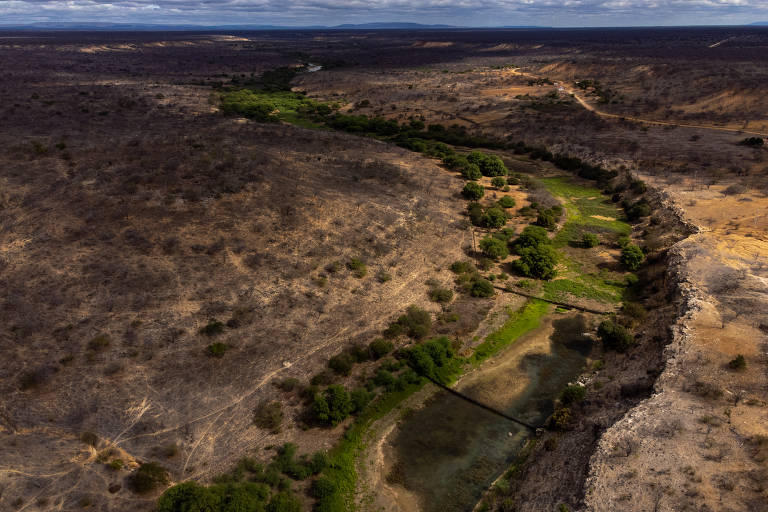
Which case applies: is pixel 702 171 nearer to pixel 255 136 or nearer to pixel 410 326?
pixel 410 326

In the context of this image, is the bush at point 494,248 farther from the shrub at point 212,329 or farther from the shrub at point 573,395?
the shrub at point 212,329

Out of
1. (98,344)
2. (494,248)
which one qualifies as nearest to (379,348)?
(494,248)

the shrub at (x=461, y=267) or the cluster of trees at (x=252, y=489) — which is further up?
the shrub at (x=461, y=267)

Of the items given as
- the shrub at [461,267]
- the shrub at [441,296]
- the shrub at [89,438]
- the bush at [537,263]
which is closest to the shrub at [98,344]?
the shrub at [89,438]

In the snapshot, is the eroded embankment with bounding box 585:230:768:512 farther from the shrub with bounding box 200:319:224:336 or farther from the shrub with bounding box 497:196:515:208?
the shrub with bounding box 200:319:224:336

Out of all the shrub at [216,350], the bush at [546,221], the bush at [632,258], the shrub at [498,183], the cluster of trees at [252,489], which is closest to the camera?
the cluster of trees at [252,489]

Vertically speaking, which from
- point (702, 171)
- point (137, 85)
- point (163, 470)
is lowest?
point (163, 470)

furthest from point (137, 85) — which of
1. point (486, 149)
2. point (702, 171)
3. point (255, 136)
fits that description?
point (702, 171)
